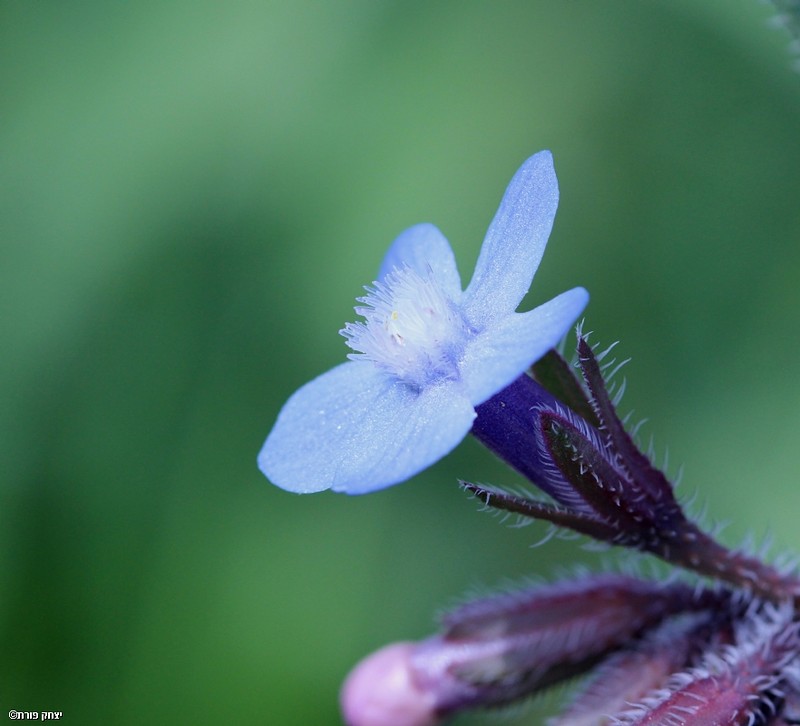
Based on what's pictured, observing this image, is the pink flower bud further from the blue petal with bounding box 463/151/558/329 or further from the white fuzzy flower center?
the blue petal with bounding box 463/151/558/329

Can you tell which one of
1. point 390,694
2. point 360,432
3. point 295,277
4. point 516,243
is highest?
point 295,277

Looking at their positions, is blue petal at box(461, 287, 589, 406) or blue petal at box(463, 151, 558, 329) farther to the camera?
blue petal at box(463, 151, 558, 329)

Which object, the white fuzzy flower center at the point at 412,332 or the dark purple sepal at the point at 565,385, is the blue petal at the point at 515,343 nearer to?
the white fuzzy flower center at the point at 412,332

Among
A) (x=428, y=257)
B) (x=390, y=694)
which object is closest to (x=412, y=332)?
(x=428, y=257)

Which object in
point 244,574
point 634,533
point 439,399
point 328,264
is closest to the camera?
point 439,399

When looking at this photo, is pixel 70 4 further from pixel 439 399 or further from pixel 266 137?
pixel 439 399

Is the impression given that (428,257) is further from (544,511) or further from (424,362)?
(544,511)

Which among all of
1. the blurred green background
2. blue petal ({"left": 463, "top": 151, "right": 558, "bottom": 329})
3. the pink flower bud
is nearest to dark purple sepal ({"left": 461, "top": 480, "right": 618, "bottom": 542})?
blue petal ({"left": 463, "top": 151, "right": 558, "bottom": 329})

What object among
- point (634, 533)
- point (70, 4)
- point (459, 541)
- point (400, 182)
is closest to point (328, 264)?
point (400, 182)
